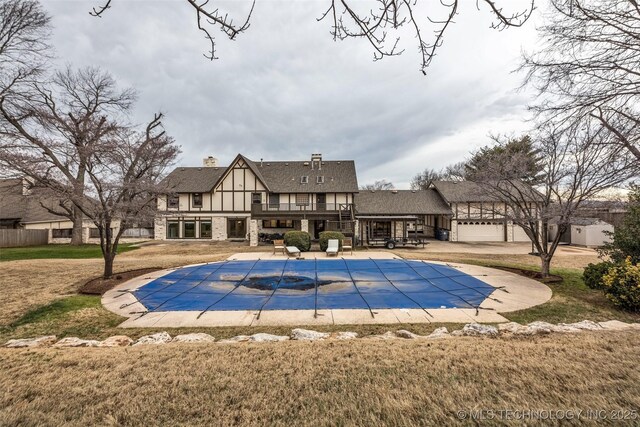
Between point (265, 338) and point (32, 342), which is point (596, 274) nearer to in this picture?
point (265, 338)

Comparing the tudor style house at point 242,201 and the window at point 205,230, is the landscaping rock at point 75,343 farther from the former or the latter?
the window at point 205,230

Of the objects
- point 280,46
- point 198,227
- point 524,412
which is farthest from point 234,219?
point 524,412

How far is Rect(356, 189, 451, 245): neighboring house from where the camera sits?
2762cm

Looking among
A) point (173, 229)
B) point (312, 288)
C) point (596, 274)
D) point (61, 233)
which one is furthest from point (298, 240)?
point (61, 233)

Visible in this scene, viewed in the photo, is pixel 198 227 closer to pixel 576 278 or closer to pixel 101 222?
pixel 101 222

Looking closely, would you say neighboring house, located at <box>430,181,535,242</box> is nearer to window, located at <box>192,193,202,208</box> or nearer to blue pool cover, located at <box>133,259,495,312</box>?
blue pool cover, located at <box>133,259,495,312</box>

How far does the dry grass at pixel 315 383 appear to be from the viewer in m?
2.51

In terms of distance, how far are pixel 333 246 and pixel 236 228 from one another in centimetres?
1334

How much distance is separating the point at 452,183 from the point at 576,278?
20.8 m

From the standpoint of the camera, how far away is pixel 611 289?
769 cm

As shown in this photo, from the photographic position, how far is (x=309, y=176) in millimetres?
28984

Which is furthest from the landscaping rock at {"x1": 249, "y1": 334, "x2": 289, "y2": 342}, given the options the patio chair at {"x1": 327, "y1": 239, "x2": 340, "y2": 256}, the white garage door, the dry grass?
the white garage door

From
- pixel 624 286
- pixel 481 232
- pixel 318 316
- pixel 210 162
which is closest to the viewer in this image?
pixel 318 316

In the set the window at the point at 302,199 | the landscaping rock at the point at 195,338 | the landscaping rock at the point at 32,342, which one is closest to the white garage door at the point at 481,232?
the window at the point at 302,199
